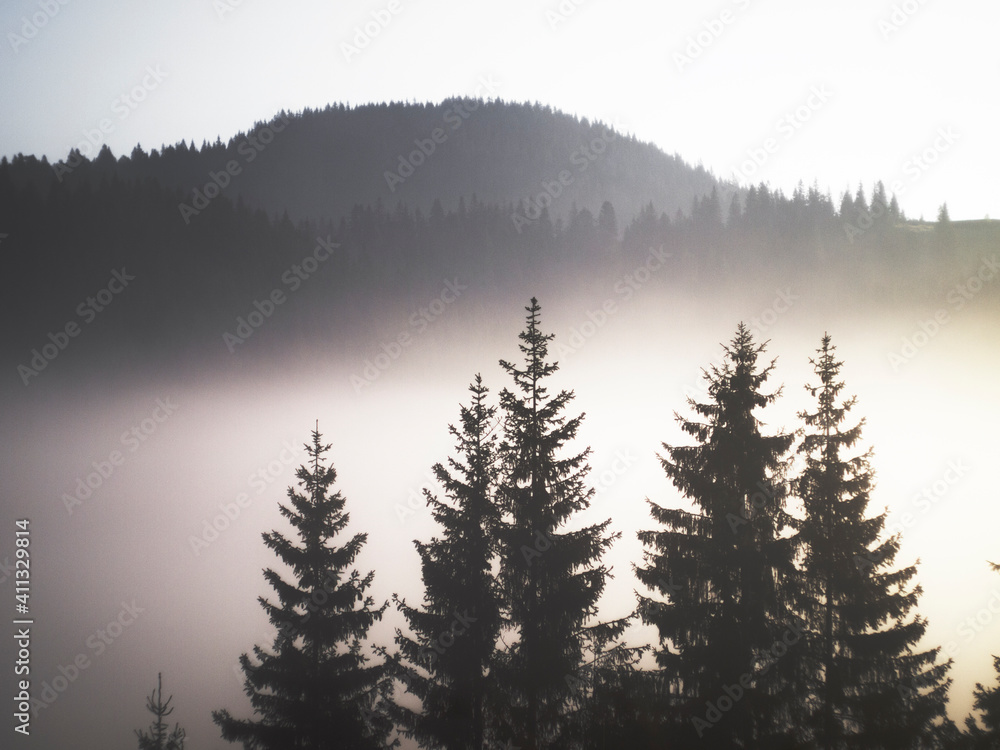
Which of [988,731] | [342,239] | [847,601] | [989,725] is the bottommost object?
[988,731]

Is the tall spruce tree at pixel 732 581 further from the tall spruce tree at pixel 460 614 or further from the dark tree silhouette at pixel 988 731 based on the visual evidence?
the dark tree silhouette at pixel 988 731

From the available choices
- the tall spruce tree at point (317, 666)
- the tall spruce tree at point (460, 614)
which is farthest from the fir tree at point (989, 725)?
the tall spruce tree at point (317, 666)

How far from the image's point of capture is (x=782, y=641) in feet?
35.2

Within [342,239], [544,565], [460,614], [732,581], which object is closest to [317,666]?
[460,614]

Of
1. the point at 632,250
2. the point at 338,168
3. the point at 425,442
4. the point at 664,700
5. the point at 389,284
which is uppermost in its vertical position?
the point at 338,168

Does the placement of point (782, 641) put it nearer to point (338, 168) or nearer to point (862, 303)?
point (862, 303)

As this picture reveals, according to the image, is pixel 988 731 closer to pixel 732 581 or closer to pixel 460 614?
pixel 732 581

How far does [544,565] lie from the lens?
11.4 metres

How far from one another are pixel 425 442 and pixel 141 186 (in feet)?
240

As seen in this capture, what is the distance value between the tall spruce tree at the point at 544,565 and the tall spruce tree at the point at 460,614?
1.12ft

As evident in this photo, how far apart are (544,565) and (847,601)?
5971 mm

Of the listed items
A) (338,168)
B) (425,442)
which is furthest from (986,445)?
(338,168)

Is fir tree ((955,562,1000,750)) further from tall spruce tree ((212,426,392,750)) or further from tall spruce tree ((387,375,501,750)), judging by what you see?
tall spruce tree ((212,426,392,750))

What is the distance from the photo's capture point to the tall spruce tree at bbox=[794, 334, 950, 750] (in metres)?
Answer: 11.3
